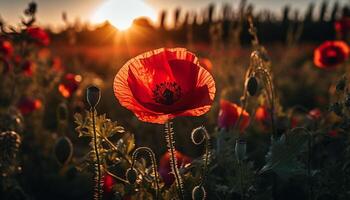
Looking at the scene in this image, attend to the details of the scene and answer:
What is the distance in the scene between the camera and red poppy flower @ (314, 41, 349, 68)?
14.2ft

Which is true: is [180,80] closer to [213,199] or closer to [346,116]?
[213,199]

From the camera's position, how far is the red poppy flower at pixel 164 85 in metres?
1.81

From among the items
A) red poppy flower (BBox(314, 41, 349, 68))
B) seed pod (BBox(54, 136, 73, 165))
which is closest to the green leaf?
seed pod (BBox(54, 136, 73, 165))

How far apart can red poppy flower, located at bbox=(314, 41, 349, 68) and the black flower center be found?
2.57 meters

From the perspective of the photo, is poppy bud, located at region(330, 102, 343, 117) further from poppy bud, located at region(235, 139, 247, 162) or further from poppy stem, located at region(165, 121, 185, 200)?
poppy stem, located at region(165, 121, 185, 200)

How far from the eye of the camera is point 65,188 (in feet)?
11.8

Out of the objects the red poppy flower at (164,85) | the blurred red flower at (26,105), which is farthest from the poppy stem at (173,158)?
the blurred red flower at (26,105)

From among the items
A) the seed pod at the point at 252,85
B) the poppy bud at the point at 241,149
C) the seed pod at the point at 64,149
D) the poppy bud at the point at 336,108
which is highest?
the seed pod at the point at 252,85

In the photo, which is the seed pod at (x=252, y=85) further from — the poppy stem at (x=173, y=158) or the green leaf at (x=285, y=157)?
the poppy stem at (x=173, y=158)

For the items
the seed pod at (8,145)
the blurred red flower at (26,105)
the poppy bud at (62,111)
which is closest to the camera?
the seed pod at (8,145)

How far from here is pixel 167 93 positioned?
2027mm

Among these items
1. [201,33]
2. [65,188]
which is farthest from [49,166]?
[201,33]

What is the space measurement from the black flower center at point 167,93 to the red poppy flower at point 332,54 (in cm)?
→ 257

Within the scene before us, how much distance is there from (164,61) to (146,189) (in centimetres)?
50
